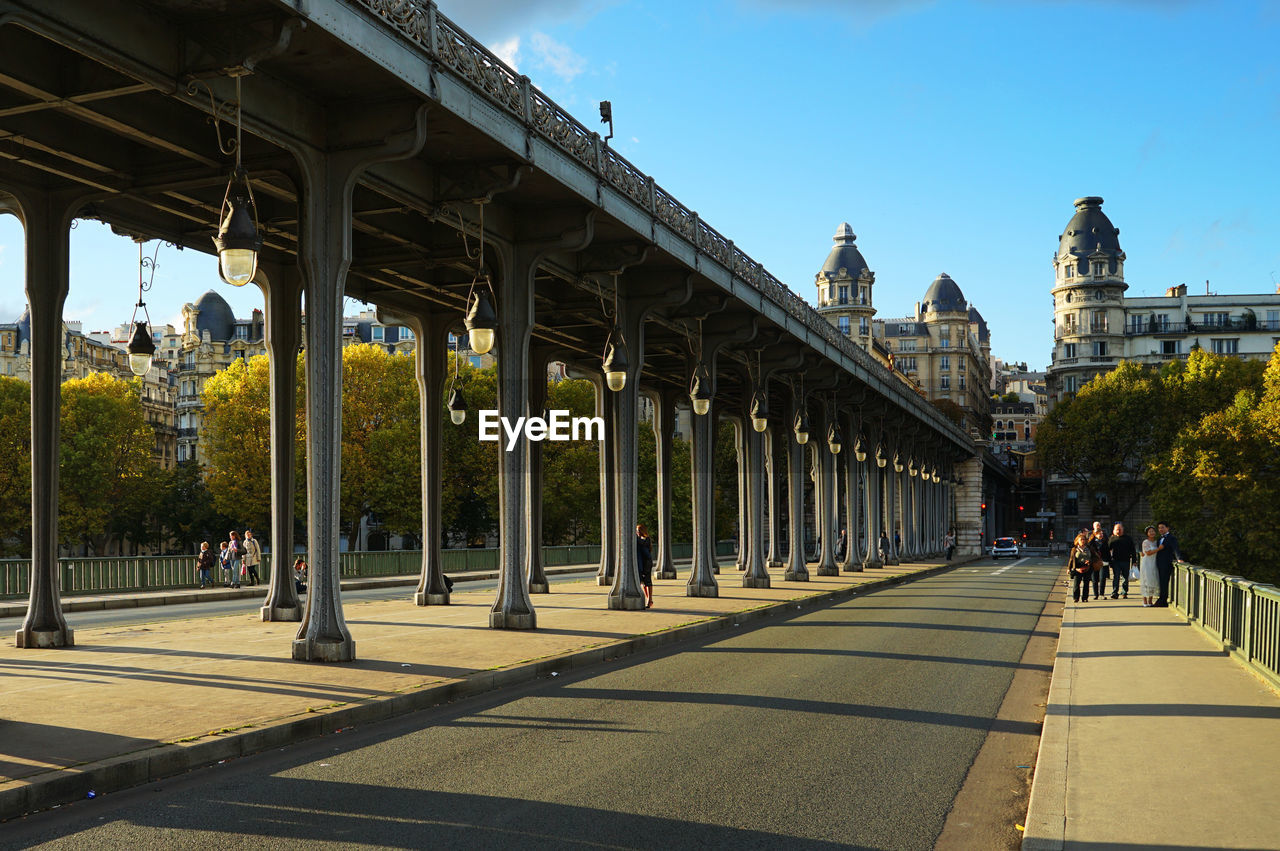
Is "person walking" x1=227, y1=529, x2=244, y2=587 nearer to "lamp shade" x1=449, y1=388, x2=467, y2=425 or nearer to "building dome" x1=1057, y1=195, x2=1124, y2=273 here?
"lamp shade" x1=449, y1=388, x2=467, y2=425

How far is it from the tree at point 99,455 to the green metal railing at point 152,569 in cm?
2906

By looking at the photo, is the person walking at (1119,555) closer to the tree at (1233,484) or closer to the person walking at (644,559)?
the person walking at (644,559)

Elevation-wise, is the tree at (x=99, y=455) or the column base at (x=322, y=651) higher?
the tree at (x=99, y=455)

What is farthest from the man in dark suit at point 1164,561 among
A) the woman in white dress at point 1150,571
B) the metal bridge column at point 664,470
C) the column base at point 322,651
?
the column base at point 322,651

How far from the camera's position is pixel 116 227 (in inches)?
723

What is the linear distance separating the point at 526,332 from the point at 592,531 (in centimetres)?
5635

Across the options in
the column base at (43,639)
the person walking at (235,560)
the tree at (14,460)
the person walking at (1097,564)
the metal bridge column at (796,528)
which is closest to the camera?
the column base at (43,639)

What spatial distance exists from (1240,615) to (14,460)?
207 ft

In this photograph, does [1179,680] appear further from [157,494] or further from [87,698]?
[157,494]

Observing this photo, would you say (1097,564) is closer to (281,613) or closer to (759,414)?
(759,414)

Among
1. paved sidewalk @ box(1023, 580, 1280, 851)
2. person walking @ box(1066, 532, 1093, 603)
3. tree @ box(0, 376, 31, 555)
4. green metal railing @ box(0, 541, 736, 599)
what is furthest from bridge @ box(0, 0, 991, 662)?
tree @ box(0, 376, 31, 555)

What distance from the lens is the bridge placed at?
12.7 metres

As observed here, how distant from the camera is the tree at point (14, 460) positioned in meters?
61.2

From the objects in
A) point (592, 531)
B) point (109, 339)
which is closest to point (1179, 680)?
point (592, 531)
